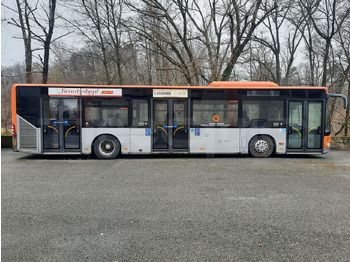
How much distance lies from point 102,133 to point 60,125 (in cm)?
166

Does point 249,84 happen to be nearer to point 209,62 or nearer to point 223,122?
point 223,122

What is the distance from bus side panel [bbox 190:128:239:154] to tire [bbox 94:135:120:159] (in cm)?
312

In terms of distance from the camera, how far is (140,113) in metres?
11.3

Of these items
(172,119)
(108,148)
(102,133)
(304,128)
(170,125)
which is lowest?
(108,148)

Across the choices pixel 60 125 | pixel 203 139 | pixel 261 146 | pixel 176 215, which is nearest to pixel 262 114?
pixel 261 146

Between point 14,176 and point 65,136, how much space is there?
3.23 m

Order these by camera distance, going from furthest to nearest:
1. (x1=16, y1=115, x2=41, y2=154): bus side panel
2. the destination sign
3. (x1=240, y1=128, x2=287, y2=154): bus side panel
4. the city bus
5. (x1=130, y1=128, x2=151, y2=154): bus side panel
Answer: (x1=240, y1=128, x2=287, y2=154): bus side panel
the destination sign
(x1=130, y1=128, x2=151, y2=154): bus side panel
the city bus
(x1=16, y1=115, x2=41, y2=154): bus side panel

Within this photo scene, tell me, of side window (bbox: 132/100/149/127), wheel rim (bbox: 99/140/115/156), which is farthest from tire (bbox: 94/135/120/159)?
side window (bbox: 132/100/149/127)

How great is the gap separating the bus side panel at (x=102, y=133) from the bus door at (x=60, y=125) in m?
0.31

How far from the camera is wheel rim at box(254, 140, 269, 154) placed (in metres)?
11.5

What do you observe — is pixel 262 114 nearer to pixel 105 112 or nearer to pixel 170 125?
pixel 170 125

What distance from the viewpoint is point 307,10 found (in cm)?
2009

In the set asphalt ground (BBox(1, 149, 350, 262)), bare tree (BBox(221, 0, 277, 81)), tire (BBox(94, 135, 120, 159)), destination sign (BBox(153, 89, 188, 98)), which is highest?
bare tree (BBox(221, 0, 277, 81))

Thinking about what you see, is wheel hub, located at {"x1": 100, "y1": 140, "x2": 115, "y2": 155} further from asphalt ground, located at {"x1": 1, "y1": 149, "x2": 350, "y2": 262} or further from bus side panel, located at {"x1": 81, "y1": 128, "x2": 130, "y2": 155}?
asphalt ground, located at {"x1": 1, "y1": 149, "x2": 350, "y2": 262}
